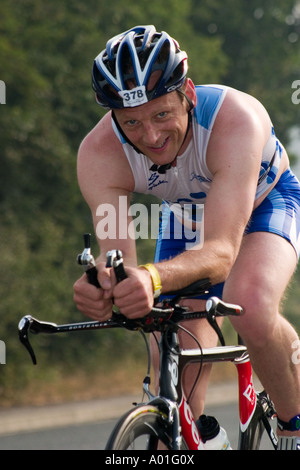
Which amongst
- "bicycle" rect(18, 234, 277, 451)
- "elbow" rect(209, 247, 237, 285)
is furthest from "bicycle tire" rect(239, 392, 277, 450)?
"elbow" rect(209, 247, 237, 285)

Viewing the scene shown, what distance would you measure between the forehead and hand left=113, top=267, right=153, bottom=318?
90 cm

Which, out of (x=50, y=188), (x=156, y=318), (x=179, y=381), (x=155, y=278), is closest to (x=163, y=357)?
(x=179, y=381)

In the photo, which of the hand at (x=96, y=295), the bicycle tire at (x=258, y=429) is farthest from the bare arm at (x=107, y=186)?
the bicycle tire at (x=258, y=429)

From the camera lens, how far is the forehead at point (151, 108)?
12.3ft

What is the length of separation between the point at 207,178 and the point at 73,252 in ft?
41.3

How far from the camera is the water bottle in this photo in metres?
3.83

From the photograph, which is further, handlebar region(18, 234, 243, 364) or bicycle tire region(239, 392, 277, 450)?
bicycle tire region(239, 392, 277, 450)

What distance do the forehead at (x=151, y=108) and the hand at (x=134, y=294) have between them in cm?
90

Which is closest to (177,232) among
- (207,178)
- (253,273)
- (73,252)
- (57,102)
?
(207,178)

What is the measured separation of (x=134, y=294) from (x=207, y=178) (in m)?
1.29

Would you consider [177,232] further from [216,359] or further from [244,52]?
[244,52]

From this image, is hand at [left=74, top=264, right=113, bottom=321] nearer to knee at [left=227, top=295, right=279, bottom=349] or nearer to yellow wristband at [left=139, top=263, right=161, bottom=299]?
yellow wristband at [left=139, top=263, right=161, bottom=299]

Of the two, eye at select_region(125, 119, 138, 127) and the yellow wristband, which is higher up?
eye at select_region(125, 119, 138, 127)

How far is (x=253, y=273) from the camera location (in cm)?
389
